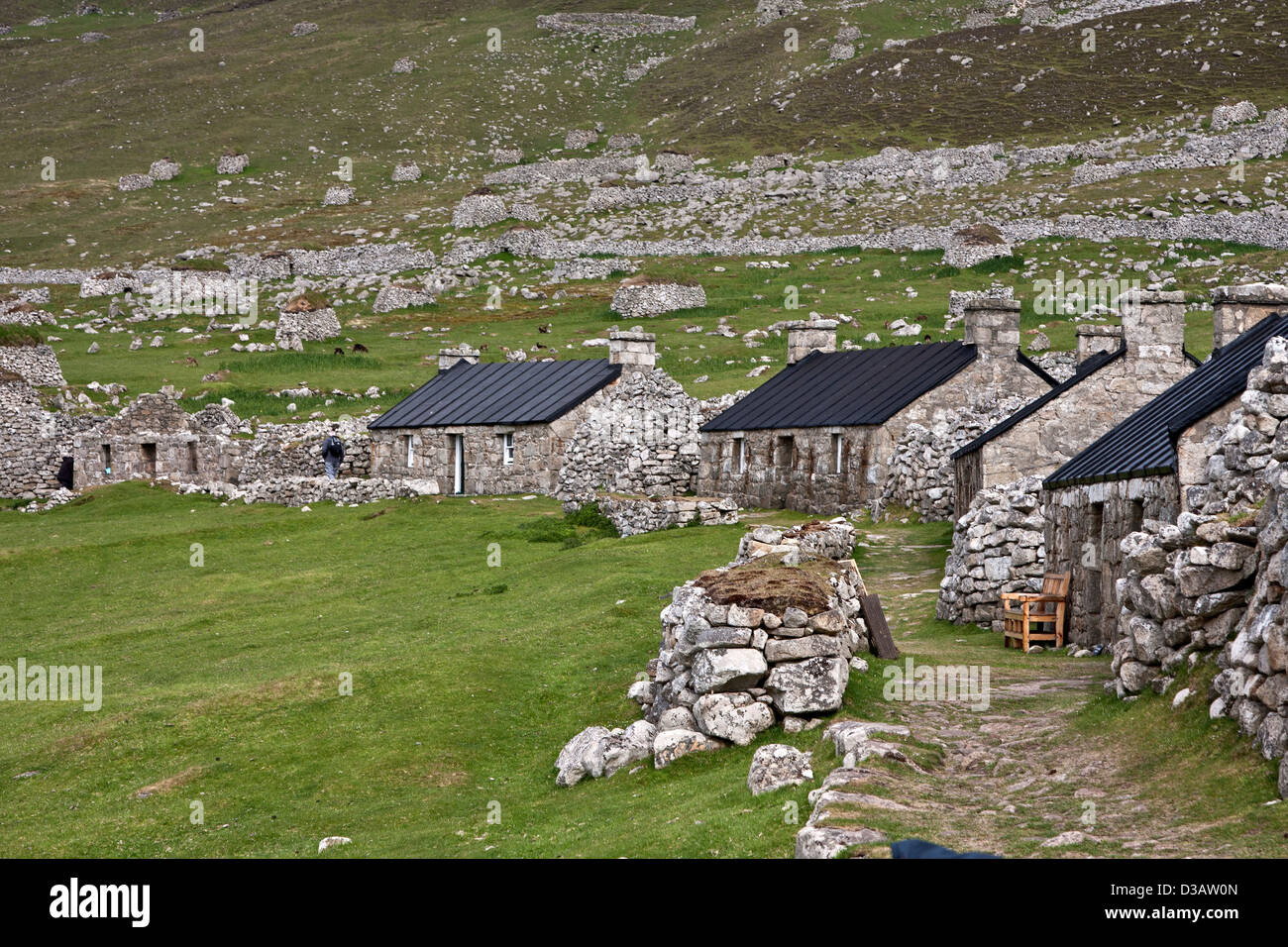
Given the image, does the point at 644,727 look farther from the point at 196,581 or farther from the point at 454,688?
the point at 196,581

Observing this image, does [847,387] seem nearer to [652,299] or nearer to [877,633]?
[877,633]

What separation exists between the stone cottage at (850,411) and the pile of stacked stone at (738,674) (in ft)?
71.5

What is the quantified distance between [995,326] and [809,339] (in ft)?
40.3

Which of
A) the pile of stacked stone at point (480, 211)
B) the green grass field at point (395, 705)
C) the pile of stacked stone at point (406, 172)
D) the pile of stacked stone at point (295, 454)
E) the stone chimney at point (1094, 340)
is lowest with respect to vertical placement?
the green grass field at point (395, 705)

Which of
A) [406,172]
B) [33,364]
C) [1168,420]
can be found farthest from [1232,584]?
[406,172]

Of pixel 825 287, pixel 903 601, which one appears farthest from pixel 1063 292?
pixel 903 601

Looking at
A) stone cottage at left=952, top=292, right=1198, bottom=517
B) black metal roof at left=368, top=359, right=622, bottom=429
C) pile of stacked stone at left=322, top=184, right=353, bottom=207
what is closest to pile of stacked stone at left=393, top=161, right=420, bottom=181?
pile of stacked stone at left=322, top=184, right=353, bottom=207

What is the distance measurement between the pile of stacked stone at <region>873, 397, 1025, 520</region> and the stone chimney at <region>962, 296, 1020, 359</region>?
217 cm

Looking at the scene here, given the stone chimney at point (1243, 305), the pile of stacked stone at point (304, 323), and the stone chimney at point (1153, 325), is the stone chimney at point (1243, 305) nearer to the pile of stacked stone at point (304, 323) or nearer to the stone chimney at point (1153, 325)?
the stone chimney at point (1153, 325)

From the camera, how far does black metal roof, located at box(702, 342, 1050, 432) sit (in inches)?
1733

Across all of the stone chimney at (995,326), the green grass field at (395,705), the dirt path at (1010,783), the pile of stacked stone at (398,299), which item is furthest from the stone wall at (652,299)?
the dirt path at (1010,783)

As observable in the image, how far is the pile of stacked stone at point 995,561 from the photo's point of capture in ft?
89.5

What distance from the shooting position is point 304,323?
254 feet

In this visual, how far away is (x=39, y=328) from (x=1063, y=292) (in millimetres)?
53839
